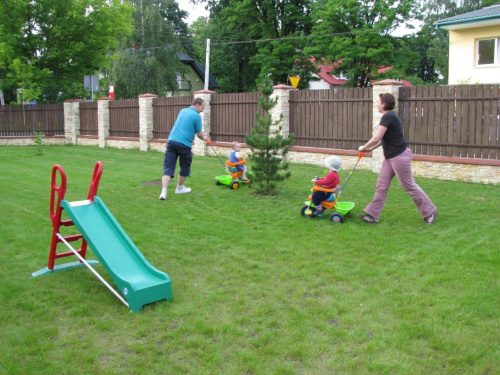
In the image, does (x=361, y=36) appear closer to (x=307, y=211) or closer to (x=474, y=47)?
(x=474, y=47)

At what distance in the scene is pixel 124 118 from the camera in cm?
2098

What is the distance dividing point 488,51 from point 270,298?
20844mm

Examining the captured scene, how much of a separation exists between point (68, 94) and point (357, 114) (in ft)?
57.3

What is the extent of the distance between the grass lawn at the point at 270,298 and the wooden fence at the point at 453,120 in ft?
10.4

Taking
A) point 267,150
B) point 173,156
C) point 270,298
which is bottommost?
point 270,298

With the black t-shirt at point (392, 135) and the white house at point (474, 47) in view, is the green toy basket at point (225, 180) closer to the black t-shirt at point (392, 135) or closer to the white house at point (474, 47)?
the black t-shirt at point (392, 135)

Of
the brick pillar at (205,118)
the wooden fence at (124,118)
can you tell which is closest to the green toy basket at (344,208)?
the brick pillar at (205,118)

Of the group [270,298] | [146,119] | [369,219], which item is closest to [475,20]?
[146,119]

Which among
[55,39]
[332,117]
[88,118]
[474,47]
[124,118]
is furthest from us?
[55,39]

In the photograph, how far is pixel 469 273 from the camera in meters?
5.12

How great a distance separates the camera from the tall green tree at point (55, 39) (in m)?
22.6

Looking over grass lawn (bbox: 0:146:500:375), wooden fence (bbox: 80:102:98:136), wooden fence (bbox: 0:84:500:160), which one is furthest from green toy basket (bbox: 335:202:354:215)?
wooden fence (bbox: 80:102:98:136)

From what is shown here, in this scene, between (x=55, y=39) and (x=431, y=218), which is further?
(x=55, y=39)

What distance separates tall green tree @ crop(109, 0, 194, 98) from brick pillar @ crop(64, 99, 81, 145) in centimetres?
1077
